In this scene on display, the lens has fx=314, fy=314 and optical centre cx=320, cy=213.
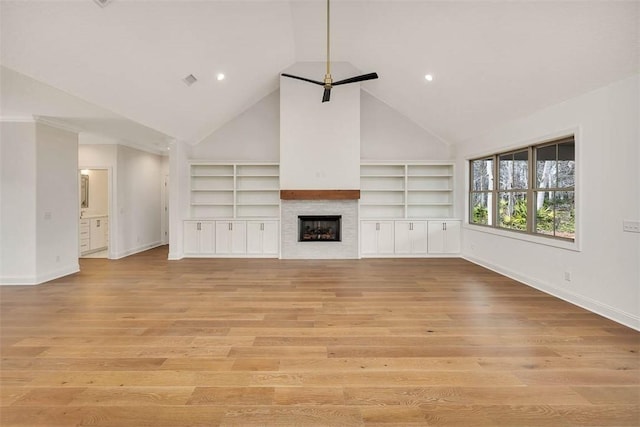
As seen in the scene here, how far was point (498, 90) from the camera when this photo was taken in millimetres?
4512

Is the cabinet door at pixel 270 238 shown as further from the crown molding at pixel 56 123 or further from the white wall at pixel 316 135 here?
the crown molding at pixel 56 123

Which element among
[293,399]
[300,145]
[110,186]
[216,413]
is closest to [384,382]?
[293,399]

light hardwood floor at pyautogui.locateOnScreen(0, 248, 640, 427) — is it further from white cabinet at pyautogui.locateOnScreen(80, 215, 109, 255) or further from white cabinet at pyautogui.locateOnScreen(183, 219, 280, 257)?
white cabinet at pyautogui.locateOnScreen(80, 215, 109, 255)

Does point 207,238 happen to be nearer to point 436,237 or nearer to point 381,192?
point 381,192

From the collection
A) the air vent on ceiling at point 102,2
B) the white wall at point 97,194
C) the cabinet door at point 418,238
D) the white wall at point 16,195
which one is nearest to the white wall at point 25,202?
the white wall at point 16,195

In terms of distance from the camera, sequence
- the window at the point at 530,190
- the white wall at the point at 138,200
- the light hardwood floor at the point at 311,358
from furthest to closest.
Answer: the white wall at the point at 138,200
the window at the point at 530,190
the light hardwood floor at the point at 311,358

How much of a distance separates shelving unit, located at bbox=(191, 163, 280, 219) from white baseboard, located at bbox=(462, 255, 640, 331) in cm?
480

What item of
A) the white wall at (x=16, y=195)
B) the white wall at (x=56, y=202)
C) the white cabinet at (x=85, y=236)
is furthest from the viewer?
the white cabinet at (x=85, y=236)

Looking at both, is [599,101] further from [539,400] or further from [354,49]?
[354,49]

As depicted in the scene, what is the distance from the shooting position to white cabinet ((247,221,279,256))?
6.88 metres

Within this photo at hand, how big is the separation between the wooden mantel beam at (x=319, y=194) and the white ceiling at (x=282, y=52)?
87.6 inches

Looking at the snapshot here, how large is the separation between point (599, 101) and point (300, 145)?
15.4 ft

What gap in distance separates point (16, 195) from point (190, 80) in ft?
10.0

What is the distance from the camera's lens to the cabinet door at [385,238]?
22.7 feet
